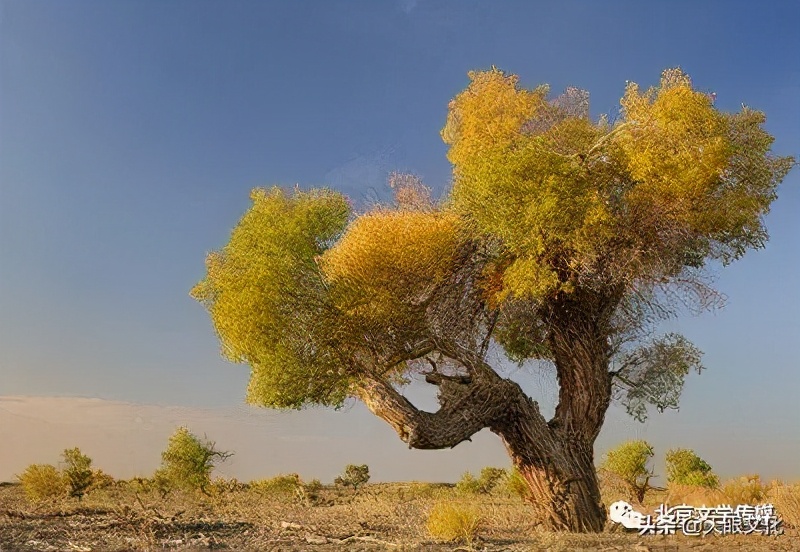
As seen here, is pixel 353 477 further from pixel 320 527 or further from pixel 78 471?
pixel 320 527

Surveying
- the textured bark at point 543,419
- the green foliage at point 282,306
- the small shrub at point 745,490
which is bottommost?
the small shrub at point 745,490

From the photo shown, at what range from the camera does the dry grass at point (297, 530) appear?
9742 millimetres

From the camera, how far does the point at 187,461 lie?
20.4m

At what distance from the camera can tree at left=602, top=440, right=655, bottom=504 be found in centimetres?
2083

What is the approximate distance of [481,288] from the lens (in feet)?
46.2

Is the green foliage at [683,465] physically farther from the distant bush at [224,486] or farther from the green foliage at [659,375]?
the distant bush at [224,486]

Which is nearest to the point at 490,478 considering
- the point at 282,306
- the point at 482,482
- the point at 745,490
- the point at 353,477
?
the point at 482,482

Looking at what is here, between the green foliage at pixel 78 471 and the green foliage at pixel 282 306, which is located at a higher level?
the green foliage at pixel 282 306

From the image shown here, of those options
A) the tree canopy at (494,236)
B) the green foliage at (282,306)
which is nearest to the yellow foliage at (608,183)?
the tree canopy at (494,236)

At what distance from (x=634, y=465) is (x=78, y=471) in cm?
1533

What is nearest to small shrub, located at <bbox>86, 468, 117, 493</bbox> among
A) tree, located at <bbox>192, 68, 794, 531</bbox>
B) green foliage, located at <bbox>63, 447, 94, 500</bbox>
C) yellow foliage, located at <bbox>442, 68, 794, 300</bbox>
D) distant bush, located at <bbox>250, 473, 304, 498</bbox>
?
green foliage, located at <bbox>63, 447, 94, 500</bbox>

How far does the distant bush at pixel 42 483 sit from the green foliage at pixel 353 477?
31.8 feet

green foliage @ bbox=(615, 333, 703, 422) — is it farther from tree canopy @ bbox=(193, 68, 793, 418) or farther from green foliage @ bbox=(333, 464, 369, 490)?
green foliage @ bbox=(333, 464, 369, 490)

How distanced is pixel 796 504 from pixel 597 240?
5827 millimetres
